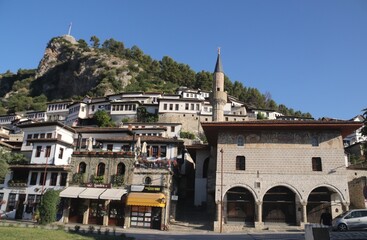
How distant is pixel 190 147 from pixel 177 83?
3149 inches

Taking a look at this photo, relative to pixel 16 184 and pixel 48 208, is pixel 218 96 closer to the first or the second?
pixel 48 208

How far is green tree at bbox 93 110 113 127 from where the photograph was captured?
209 feet

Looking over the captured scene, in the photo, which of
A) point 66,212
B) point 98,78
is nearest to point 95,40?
point 98,78

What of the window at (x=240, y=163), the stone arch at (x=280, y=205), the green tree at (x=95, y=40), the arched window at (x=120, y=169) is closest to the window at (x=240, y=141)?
the window at (x=240, y=163)

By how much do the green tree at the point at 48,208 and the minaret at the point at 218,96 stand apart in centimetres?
2276

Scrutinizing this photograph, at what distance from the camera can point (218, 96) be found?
41469mm

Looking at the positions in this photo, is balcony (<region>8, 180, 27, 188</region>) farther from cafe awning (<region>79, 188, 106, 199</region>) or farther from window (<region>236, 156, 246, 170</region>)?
window (<region>236, 156, 246, 170</region>)

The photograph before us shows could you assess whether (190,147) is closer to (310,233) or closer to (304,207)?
(304,207)

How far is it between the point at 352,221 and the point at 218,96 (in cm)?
2602

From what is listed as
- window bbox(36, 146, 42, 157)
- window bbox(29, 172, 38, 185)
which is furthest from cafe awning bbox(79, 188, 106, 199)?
window bbox(36, 146, 42, 157)

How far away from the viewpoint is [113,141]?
31.8 m

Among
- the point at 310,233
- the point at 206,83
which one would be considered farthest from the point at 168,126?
the point at 206,83

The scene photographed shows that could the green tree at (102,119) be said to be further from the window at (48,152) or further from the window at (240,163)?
the window at (240,163)

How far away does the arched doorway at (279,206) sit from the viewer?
25.9m
